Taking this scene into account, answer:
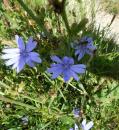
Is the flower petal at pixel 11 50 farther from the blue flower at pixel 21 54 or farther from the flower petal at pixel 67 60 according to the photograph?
the flower petal at pixel 67 60

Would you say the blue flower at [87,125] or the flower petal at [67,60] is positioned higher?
the flower petal at [67,60]

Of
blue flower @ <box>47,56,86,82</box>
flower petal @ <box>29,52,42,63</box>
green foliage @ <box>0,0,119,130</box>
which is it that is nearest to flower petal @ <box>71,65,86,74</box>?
blue flower @ <box>47,56,86,82</box>

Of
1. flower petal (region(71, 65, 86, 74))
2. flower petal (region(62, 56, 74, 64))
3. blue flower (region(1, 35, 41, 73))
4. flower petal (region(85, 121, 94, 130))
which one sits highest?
blue flower (region(1, 35, 41, 73))

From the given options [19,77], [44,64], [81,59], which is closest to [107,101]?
[81,59]

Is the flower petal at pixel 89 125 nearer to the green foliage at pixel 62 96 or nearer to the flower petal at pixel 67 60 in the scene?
the green foliage at pixel 62 96

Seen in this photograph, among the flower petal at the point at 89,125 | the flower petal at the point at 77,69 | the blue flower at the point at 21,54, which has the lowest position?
the flower petal at the point at 89,125

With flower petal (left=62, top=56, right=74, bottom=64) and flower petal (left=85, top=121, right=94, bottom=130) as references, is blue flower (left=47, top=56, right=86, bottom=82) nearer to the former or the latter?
flower petal (left=62, top=56, right=74, bottom=64)

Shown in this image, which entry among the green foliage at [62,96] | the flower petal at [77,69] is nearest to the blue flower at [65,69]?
the flower petal at [77,69]

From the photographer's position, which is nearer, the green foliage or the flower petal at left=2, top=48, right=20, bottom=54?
the flower petal at left=2, top=48, right=20, bottom=54

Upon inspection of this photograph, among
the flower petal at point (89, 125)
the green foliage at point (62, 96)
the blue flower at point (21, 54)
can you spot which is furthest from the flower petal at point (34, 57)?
the flower petal at point (89, 125)

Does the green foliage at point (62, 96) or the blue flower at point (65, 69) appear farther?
the green foliage at point (62, 96)

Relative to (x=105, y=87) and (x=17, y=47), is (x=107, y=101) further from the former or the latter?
(x=17, y=47)
